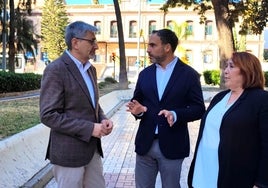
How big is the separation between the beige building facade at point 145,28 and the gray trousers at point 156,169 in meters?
62.9

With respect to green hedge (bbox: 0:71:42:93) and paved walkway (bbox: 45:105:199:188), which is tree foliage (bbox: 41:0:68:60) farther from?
paved walkway (bbox: 45:105:199:188)

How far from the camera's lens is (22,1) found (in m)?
31.2

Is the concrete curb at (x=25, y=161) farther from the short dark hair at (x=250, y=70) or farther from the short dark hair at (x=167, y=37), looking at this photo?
the short dark hair at (x=250, y=70)

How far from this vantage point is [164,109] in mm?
3744

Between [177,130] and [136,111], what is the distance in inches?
15.2

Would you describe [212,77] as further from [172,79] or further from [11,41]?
[172,79]

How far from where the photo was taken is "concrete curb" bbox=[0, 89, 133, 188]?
207 inches

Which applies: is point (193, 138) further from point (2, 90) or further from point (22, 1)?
point (22, 1)

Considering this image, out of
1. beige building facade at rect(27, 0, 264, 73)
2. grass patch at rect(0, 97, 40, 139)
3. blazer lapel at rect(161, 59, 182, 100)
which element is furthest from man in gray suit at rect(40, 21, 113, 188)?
beige building facade at rect(27, 0, 264, 73)

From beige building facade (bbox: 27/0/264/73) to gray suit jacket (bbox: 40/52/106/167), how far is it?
63364mm

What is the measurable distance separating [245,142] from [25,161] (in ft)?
12.1

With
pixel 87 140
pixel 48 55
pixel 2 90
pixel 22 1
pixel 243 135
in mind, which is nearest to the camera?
pixel 243 135

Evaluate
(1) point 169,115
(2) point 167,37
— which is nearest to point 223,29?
(2) point 167,37

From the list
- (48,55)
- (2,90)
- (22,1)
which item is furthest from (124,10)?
(2,90)
